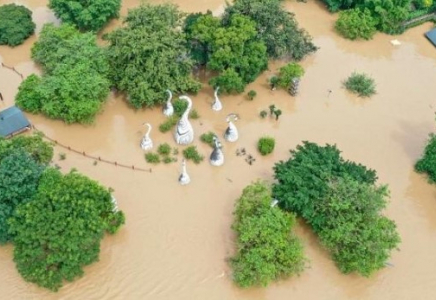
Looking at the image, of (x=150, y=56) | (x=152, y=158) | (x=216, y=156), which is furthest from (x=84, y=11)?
(x=216, y=156)

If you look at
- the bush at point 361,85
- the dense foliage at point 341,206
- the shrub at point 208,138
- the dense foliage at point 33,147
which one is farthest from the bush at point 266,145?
the dense foliage at point 33,147

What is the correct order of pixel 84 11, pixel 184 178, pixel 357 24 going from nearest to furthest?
pixel 184 178
pixel 84 11
pixel 357 24

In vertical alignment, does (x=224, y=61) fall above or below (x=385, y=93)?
above

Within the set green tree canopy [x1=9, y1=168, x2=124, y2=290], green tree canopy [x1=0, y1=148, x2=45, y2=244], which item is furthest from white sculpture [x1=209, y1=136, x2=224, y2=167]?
green tree canopy [x1=0, y1=148, x2=45, y2=244]

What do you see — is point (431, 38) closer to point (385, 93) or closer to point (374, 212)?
point (385, 93)

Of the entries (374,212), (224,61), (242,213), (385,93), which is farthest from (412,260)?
(224,61)

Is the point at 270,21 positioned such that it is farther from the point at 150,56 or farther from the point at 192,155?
the point at 192,155

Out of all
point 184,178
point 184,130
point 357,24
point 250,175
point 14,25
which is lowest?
point 250,175
